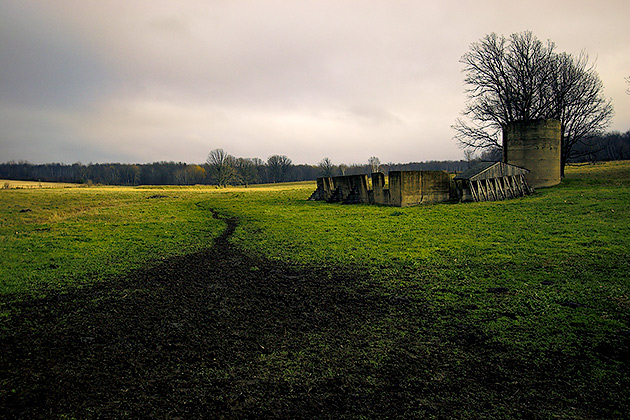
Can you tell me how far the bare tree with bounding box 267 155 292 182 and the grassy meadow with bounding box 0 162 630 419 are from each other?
119 meters

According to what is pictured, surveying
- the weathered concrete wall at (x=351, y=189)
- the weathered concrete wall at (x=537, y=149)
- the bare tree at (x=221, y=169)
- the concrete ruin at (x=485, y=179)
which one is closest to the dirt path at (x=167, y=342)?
the concrete ruin at (x=485, y=179)

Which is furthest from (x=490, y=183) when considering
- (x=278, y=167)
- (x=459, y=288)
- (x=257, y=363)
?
(x=278, y=167)

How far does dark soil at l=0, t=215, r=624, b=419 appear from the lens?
158 inches

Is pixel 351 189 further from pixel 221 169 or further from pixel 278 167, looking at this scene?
pixel 278 167

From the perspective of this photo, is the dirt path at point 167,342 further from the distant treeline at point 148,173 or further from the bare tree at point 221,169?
the distant treeline at point 148,173

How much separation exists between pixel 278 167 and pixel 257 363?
440 feet

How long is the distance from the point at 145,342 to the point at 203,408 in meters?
2.43

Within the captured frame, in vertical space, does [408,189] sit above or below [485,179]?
below

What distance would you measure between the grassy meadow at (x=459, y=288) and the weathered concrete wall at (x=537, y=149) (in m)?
9.47

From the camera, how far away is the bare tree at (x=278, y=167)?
13612 centimetres

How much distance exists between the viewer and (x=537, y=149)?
27.1 metres

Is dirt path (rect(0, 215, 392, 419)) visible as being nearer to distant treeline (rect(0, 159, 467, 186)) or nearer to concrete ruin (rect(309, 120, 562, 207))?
concrete ruin (rect(309, 120, 562, 207))

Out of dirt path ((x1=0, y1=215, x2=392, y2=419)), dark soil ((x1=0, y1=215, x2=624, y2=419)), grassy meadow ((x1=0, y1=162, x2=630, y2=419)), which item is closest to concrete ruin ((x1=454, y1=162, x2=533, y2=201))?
grassy meadow ((x1=0, y1=162, x2=630, y2=419))

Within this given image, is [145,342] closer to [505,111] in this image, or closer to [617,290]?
[617,290]
